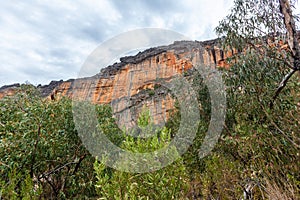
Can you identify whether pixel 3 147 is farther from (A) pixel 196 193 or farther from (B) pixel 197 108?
(B) pixel 197 108

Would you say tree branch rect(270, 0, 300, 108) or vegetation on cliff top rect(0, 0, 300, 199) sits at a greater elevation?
tree branch rect(270, 0, 300, 108)

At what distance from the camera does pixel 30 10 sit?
28.1 feet

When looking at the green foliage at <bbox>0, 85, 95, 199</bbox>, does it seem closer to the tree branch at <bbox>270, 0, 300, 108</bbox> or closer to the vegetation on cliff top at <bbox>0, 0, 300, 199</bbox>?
the vegetation on cliff top at <bbox>0, 0, 300, 199</bbox>

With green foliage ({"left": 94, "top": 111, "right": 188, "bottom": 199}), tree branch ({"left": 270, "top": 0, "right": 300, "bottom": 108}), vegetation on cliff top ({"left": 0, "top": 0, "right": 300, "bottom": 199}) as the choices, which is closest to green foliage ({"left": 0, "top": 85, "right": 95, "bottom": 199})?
vegetation on cliff top ({"left": 0, "top": 0, "right": 300, "bottom": 199})

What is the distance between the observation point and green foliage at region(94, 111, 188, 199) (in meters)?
2.48

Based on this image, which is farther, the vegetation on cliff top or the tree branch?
the tree branch

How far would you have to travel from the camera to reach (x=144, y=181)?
2.59 metres

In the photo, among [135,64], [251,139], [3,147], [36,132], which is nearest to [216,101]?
[251,139]

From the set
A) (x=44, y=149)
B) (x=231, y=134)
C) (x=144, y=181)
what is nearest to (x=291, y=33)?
(x=231, y=134)

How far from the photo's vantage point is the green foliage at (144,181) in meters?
2.48

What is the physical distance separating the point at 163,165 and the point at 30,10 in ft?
26.5

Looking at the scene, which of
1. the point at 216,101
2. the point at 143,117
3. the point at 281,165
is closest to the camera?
the point at 143,117

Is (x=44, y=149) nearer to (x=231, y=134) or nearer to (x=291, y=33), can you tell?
(x=231, y=134)

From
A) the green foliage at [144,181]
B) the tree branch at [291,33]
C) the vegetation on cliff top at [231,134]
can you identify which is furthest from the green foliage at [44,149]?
the tree branch at [291,33]
